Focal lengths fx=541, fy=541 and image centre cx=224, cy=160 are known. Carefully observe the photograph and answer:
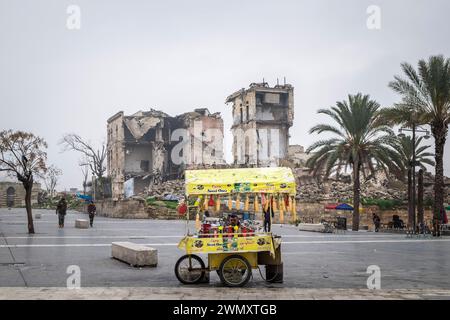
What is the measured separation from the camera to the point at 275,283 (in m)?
10.6

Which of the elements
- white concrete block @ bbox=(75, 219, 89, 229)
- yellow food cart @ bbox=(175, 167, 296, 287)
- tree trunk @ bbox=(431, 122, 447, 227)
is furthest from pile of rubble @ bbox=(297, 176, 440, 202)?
yellow food cart @ bbox=(175, 167, 296, 287)

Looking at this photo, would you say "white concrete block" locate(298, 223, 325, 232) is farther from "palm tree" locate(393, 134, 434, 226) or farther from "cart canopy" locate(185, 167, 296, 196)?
"cart canopy" locate(185, 167, 296, 196)

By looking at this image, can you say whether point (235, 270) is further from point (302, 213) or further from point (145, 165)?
point (145, 165)

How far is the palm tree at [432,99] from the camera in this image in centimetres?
2762

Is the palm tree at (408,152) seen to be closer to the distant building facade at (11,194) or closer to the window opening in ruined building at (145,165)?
the window opening in ruined building at (145,165)

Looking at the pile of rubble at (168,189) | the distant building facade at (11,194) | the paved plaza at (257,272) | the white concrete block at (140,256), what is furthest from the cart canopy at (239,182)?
the distant building facade at (11,194)

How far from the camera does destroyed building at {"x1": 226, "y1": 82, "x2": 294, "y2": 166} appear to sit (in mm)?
63688

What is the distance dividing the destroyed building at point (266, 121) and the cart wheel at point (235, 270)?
5319cm

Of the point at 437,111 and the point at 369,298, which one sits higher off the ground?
the point at 437,111

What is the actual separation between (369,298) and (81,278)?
564cm

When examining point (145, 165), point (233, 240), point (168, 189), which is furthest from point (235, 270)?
point (145, 165)

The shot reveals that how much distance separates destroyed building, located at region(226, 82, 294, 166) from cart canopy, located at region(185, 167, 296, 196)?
52643 millimetres
